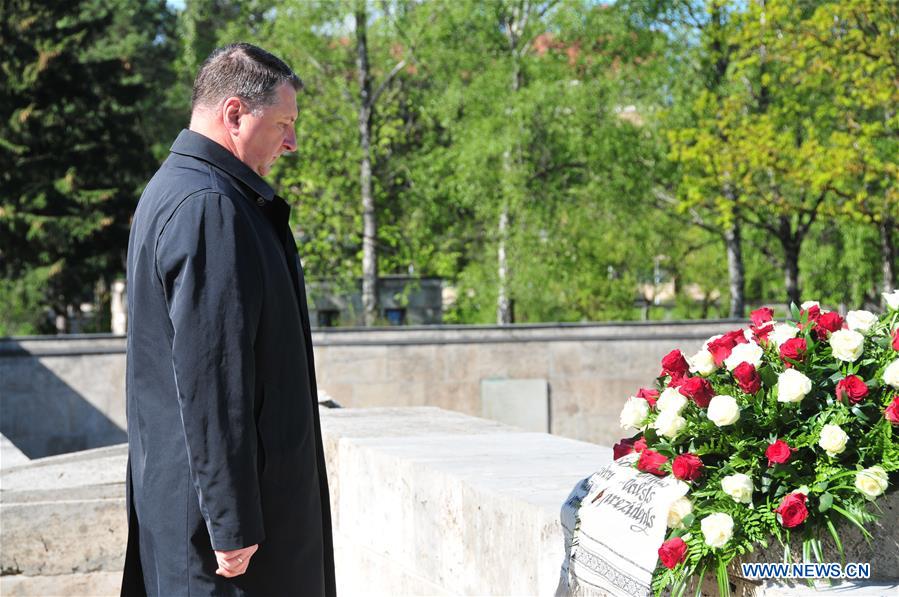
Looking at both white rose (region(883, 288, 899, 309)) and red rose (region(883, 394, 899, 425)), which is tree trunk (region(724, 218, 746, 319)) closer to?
white rose (region(883, 288, 899, 309))

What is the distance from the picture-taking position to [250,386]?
2.36 m

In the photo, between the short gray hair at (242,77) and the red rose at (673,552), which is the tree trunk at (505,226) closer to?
the red rose at (673,552)

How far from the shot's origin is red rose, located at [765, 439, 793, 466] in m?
2.63

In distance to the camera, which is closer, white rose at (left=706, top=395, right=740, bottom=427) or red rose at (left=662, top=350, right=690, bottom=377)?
white rose at (left=706, top=395, right=740, bottom=427)

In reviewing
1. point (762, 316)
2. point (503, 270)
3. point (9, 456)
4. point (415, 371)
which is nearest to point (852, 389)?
point (762, 316)

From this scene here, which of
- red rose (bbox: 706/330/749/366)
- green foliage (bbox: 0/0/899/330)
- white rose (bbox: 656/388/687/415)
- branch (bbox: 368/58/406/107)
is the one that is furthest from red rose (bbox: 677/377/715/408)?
branch (bbox: 368/58/406/107)

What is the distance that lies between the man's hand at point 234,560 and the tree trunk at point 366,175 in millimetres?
19740

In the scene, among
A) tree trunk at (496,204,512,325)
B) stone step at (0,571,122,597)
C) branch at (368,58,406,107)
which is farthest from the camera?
branch at (368,58,406,107)

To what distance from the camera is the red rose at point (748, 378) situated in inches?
110

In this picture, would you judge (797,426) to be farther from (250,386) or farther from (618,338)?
(618,338)

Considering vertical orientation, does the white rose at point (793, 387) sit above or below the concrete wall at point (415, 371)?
above

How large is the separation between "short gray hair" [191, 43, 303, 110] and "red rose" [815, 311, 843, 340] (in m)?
1.51

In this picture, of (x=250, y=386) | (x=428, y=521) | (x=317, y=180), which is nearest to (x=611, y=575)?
(x=250, y=386)

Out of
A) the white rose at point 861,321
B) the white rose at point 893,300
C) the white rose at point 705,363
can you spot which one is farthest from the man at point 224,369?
the white rose at point 893,300
